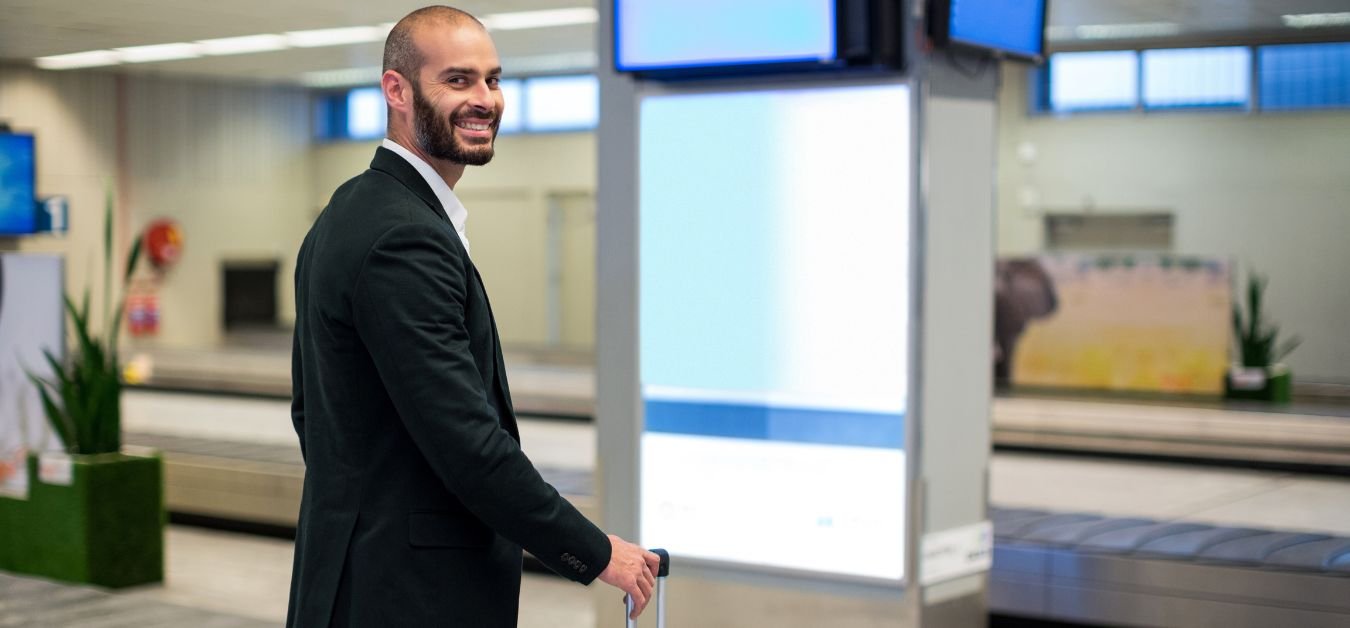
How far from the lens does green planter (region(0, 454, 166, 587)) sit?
252 inches

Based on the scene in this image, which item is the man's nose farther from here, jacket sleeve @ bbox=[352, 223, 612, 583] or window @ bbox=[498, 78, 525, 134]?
window @ bbox=[498, 78, 525, 134]

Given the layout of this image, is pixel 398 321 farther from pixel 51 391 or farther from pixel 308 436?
pixel 51 391

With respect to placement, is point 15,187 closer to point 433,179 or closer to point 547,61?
point 433,179

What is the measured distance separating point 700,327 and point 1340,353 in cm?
1161

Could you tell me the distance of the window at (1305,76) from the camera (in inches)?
560

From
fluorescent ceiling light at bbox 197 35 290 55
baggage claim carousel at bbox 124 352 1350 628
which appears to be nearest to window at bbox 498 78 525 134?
baggage claim carousel at bbox 124 352 1350 628

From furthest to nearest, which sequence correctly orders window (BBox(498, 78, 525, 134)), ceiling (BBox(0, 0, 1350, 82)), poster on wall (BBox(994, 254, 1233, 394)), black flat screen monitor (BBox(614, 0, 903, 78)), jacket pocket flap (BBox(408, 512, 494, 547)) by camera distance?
window (BBox(498, 78, 525, 134)), poster on wall (BBox(994, 254, 1233, 394)), ceiling (BBox(0, 0, 1350, 82)), black flat screen monitor (BBox(614, 0, 903, 78)), jacket pocket flap (BBox(408, 512, 494, 547))

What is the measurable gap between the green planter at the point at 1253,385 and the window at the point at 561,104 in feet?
30.9

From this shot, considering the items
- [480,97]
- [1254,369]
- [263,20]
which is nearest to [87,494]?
[263,20]

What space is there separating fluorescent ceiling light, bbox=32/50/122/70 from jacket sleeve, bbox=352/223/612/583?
4451 mm

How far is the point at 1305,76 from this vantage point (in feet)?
47.2

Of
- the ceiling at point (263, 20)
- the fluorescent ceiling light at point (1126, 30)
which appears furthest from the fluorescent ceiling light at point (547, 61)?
the fluorescent ceiling light at point (1126, 30)

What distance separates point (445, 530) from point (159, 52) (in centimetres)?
487

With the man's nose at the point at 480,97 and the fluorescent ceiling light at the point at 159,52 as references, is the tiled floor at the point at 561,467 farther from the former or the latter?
the man's nose at the point at 480,97
